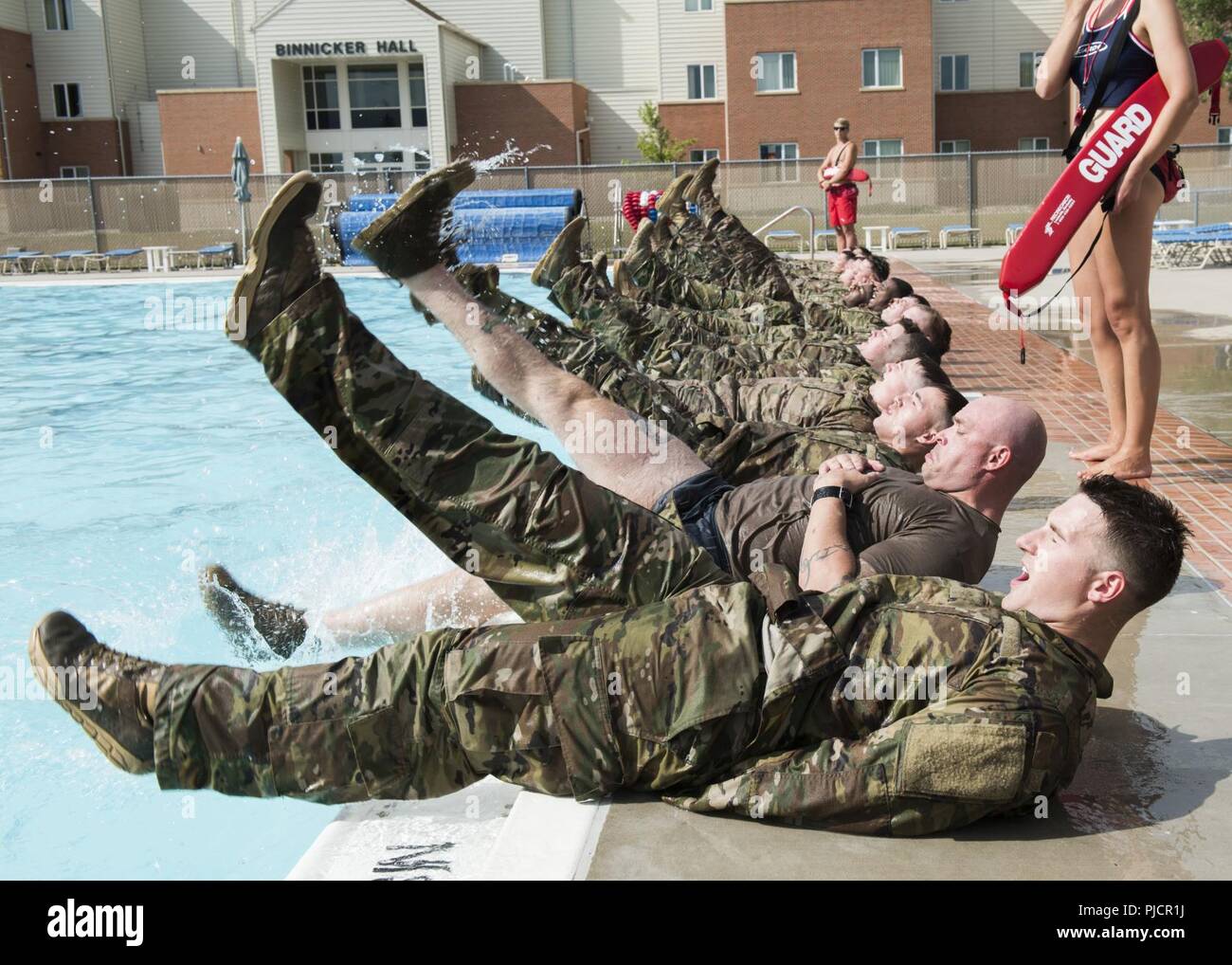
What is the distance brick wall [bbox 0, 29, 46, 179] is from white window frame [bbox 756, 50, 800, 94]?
23.2m

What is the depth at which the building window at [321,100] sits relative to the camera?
133ft

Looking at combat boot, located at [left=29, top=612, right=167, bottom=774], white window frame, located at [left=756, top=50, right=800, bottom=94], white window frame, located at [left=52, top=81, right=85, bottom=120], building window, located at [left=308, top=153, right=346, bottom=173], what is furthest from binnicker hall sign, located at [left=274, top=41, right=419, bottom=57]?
combat boot, located at [left=29, top=612, right=167, bottom=774]

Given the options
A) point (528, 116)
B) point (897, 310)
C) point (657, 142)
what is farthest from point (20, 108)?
point (897, 310)

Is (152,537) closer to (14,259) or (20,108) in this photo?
(14,259)

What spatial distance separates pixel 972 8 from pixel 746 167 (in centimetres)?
1671

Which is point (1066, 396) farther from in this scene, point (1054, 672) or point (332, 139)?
point (332, 139)

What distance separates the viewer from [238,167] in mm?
22656

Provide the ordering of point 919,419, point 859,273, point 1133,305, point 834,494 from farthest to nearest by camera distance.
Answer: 1. point 859,273
2. point 1133,305
3. point 919,419
4. point 834,494

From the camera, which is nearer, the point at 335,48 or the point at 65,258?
the point at 65,258

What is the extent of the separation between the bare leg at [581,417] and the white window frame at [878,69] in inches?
1397

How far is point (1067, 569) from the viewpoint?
280cm

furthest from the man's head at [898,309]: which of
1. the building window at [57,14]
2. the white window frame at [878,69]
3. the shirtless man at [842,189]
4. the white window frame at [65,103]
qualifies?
the building window at [57,14]

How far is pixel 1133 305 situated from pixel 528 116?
1419 inches
